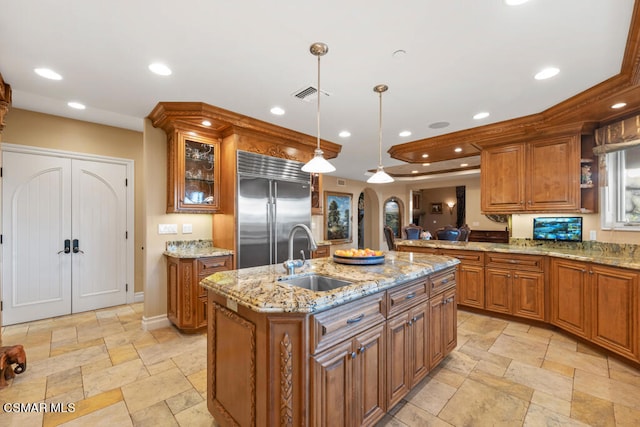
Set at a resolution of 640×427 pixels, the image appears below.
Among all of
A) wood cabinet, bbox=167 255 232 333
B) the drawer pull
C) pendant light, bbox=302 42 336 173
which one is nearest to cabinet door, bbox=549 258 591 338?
the drawer pull

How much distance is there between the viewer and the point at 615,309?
262cm

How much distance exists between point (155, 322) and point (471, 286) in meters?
4.20

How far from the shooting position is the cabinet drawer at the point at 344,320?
4.52 ft

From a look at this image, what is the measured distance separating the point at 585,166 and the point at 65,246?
22.3ft

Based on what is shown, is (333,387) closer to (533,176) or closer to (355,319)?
(355,319)

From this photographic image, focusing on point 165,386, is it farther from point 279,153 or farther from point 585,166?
point 585,166

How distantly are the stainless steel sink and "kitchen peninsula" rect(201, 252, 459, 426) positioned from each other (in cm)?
3

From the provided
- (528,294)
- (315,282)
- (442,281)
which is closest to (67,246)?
(315,282)

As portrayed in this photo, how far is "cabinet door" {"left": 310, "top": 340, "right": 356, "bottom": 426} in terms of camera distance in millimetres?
1358

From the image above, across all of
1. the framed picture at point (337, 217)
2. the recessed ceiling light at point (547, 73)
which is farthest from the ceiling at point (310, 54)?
the framed picture at point (337, 217)

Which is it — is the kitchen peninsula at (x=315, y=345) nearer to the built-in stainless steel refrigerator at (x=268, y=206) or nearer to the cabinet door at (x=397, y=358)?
the cabinet door at (x=397, y=358)

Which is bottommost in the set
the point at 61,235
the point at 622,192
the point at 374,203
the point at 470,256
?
the point at 470,256

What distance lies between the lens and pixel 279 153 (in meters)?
3.99

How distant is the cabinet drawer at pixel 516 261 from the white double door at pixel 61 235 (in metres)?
5.30
